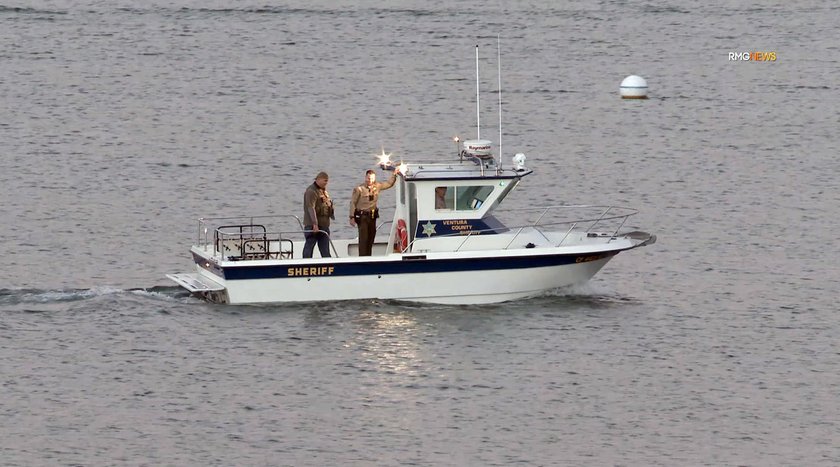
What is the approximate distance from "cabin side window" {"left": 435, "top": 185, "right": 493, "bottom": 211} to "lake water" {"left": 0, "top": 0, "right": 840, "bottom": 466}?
2.30m

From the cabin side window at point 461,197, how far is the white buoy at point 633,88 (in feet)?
115

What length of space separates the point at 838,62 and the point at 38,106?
37.4m

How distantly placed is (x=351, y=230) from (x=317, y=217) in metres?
10.8

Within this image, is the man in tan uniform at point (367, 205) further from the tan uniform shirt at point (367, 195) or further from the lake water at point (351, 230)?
the lake water at point (351, 230)

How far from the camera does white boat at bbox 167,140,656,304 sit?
3588 centimetres

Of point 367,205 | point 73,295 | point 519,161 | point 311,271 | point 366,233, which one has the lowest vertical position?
point 73,295

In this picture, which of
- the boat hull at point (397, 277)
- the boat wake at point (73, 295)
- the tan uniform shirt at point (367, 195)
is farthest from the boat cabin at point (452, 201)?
the boat wake at point (73, 295)

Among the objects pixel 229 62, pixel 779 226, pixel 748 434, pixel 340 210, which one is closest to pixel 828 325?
pixel 748 434

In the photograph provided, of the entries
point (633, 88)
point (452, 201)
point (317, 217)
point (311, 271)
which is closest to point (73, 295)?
point (311, 271)

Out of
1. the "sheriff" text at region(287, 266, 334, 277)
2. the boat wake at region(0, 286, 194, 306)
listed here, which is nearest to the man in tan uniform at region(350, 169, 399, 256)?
the "sheriff" text at region(287, 266, 334, 277)

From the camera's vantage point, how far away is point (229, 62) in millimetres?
78375

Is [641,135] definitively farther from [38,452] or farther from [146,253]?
[38,452]

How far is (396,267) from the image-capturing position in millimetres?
36031

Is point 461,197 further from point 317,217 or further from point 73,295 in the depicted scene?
point 73,295
